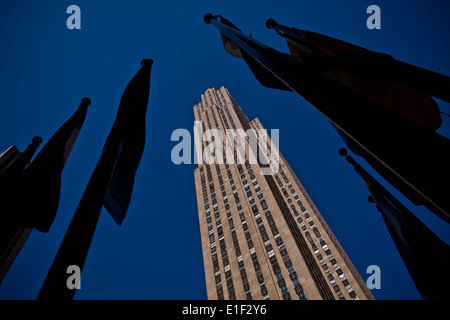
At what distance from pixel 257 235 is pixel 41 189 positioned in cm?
4319

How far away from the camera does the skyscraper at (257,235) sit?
39053mm

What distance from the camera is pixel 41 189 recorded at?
20.0ft

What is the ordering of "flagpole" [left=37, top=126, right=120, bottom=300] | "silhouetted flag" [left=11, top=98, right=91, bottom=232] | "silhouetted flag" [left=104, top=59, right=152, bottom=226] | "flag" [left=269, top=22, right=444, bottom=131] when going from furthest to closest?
1. "silhouetted flag" [left=104, top=59, right=152, bottom=226]
2. "silhouetted flag" [left=11, top=98, right=91, bottom=232]
3. "flag" [left=269, top=22, right=444, bottom=131]
4. "flagpole" [left=37, top=126, right=120, bottom=300]

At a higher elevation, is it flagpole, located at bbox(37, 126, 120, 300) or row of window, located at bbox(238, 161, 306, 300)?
row of window, located at bbox(238, 161, 306, 300)

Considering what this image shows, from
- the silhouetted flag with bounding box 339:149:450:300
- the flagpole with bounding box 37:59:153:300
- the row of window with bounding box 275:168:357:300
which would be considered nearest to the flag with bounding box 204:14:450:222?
the flagpole with bounding box 37:59:153:300

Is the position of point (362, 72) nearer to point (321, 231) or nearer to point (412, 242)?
point (412, 242)

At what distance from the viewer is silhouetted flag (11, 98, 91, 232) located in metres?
5.76

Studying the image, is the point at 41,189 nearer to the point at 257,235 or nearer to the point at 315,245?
the point at 257,235

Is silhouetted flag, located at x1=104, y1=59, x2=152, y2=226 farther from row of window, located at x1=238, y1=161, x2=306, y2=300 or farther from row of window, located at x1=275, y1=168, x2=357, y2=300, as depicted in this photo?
row of window, located at x1=275, y1=168, x2=357, y2=300

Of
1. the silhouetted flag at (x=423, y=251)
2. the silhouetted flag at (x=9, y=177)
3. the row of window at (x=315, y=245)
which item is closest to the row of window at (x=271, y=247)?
the row of window at (x=315, y=245)

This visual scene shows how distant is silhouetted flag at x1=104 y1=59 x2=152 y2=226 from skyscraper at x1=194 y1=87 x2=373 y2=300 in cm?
3346
